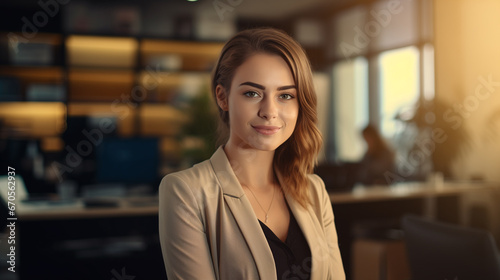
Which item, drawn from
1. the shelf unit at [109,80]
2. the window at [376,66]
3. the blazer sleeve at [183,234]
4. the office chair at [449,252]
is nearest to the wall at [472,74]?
the window at [376,66]

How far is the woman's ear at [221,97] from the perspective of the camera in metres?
1.24

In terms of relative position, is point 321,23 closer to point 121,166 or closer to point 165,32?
point 165,32

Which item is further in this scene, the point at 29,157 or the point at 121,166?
the point at 29,157

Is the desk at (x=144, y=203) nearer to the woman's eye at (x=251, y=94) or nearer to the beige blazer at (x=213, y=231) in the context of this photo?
the beige blazer at (x=213, y=231)

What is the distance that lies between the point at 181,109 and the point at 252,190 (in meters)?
4.20

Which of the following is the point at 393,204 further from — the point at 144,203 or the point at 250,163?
the point at 250,163

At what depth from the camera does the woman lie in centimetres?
115

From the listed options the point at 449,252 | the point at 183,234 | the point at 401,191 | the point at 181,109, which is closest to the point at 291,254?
the point at 183,234

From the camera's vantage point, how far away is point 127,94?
19.3 ft

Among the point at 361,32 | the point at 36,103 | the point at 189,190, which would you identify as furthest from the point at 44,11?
the point at 189,190

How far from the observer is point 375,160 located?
15.0ft

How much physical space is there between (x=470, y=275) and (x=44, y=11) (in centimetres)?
541

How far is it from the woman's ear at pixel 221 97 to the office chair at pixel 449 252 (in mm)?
1291

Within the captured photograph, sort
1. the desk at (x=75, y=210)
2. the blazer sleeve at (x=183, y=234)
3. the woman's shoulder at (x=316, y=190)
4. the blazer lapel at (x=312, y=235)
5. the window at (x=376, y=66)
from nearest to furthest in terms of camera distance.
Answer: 1. the blazer sleeve at (x=183, y=234)
2. the blazer lapel at (x=312, y=235)
3. the woman's shoulder at (x=316, y=190)
4. the desk at (x=75, y=210)
5. the window at (x=376, y=66)
